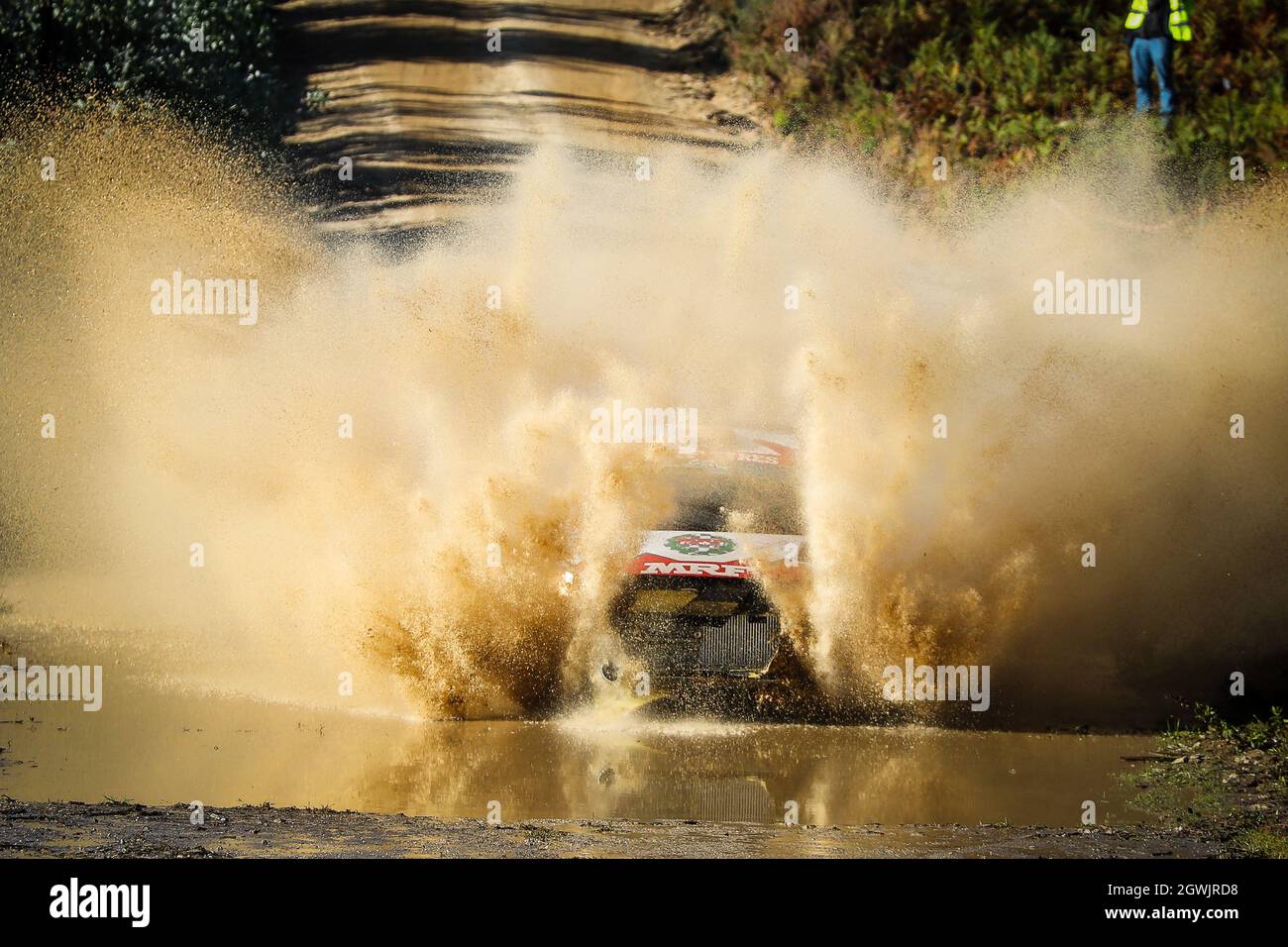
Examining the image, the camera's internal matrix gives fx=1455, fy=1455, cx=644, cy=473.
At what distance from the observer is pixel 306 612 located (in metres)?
10.3

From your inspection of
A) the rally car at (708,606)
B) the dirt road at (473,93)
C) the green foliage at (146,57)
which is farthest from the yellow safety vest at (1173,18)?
the green foliage at (146,57)

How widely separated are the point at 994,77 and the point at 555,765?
42.3 ft

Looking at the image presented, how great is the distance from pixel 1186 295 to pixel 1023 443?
2506 millimetres

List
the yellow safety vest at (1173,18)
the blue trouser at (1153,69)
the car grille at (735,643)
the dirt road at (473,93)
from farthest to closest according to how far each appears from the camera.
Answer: the dirt road at (473,93)
the blue trouser at (1153,69)
the yellow safety vest at (1173,18)
the car grille at (735,643)

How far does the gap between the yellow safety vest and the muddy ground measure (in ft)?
36.7

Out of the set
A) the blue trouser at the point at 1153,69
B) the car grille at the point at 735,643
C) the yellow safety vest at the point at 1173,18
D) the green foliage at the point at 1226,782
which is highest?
the yellow safety vest at the point at 1173,18

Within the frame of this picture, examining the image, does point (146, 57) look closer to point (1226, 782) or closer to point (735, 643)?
point (735, 643)

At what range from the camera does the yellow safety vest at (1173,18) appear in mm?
16094

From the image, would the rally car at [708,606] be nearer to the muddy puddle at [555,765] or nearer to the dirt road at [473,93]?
the muddy puddle at [555,765]

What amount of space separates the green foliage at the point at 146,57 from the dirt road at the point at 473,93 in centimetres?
99

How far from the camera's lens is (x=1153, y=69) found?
1678cm

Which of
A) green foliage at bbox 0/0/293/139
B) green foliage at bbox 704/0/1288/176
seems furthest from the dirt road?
green foliage at bbox 704/0/1288/176

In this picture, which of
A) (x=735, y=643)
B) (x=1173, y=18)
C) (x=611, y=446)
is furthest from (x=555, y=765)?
(x=1173, y=18)

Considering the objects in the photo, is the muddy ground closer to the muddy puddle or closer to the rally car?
the muddy puddle
